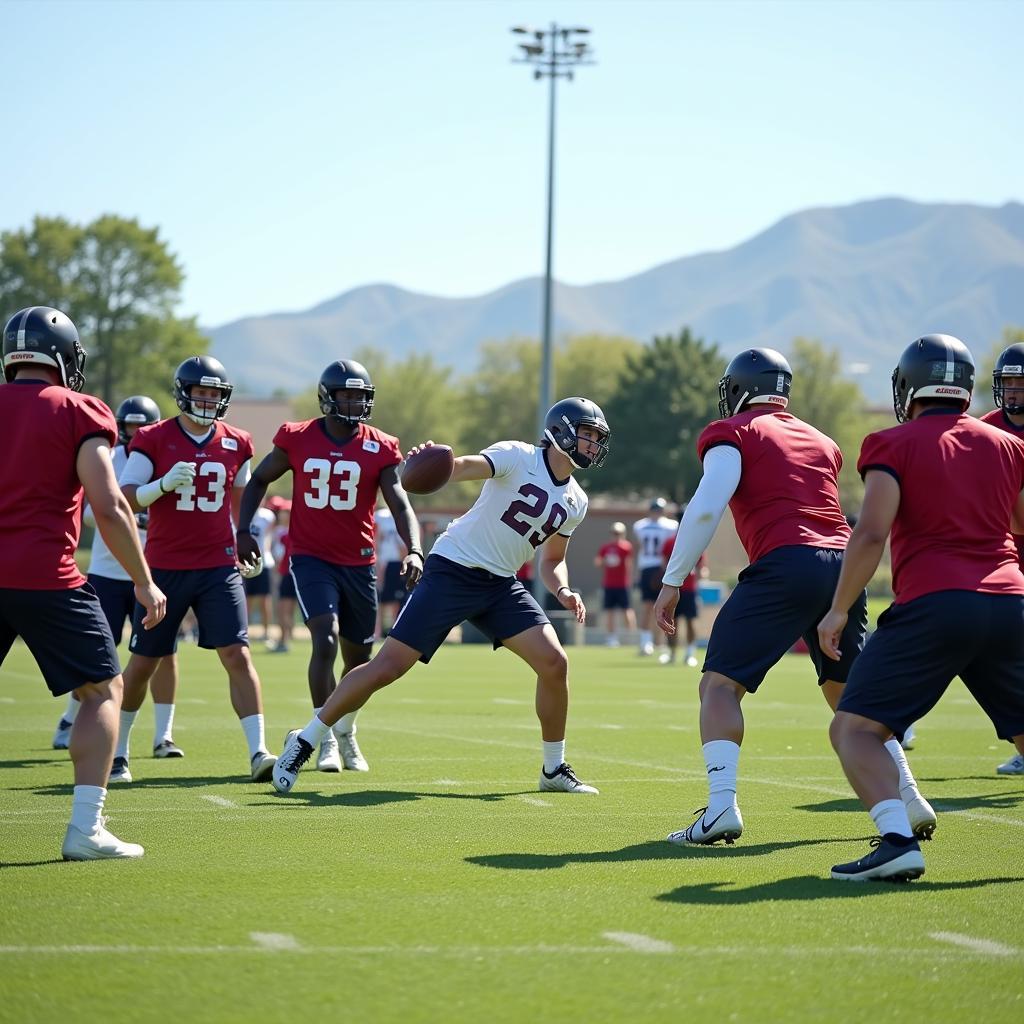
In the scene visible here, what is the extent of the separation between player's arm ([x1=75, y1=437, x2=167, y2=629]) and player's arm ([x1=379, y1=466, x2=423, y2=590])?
9.83ft

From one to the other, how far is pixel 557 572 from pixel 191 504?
221 cm

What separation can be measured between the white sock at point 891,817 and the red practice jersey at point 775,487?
144 centimetres

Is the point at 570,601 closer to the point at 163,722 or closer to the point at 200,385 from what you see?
the point at 200,385

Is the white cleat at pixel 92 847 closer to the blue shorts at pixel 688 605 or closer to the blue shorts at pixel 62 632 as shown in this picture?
the blue shorts at pixel 62 632

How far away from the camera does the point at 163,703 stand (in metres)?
11.0

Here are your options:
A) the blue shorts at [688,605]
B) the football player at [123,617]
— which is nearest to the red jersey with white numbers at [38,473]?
the football player at [123,617]

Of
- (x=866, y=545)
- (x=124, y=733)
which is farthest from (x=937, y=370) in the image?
(x=124, y=733)

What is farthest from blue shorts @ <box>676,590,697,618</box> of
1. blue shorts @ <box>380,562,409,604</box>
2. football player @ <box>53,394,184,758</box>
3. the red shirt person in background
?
football player @ <box>53,394,184,758</box>

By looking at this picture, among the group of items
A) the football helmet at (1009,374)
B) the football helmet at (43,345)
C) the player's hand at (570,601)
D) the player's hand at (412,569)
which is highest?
the football helmet at (1009,374)

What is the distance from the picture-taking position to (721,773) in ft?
23.7

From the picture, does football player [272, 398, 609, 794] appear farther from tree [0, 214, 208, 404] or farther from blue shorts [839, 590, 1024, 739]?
tree [0, 214, 208, 404]

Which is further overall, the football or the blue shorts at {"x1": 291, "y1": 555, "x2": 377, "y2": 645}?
the blue shorts at {"x1": 291, "y1": 555, "x2": 377, "y2": 645}

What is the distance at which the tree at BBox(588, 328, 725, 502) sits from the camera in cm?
7494

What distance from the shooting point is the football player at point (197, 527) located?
953 centimetres
